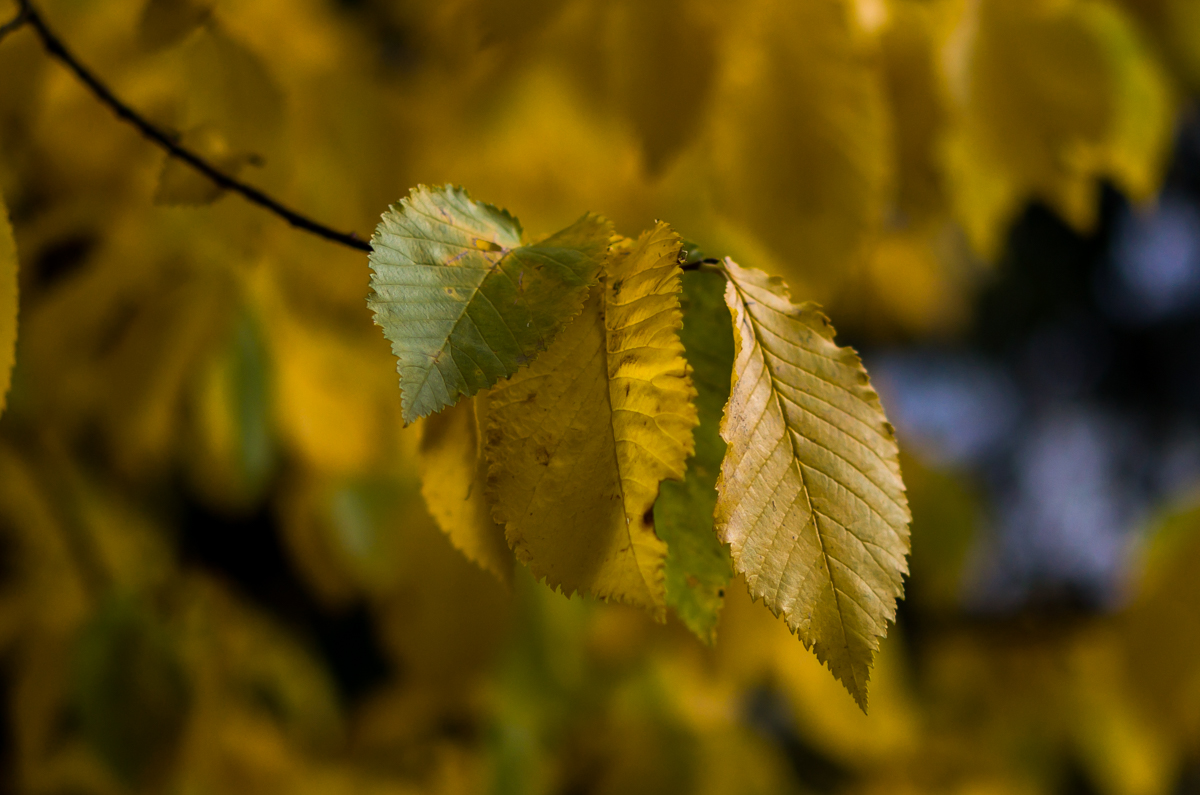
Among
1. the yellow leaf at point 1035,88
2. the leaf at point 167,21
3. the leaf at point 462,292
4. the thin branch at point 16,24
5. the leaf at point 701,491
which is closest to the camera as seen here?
the leaf at point 462,292

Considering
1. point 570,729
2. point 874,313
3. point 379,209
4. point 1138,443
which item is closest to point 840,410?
point 379,209

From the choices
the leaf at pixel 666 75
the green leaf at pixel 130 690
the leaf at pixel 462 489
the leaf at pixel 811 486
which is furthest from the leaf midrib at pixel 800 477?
the green leaf at pixel 130 690

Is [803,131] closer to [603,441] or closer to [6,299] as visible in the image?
[603,441]

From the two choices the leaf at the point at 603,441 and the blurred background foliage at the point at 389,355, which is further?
the blurred background foliage at the point at 389,355

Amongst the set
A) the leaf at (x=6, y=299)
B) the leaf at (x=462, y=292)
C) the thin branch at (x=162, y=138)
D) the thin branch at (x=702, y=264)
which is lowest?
the leaf at (x=6, y=299)

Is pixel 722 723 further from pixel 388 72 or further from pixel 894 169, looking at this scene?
pixel 388 72

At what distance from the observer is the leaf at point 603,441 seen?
0.35 m

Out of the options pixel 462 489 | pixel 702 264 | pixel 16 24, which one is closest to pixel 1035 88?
pixel 702 264

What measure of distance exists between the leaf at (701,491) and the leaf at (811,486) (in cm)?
7

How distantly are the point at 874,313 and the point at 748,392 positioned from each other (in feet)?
6.80

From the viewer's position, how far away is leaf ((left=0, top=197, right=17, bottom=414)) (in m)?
0.38

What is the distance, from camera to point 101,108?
0.91 meters

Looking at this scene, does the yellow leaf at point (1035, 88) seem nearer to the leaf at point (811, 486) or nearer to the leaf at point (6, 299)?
the leaf at point (811, 486)

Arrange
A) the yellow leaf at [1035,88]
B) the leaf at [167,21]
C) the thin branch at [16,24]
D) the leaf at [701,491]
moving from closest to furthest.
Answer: the leaf at [701,491] < the thin branch at [16,24] < the leaf at [167,21] < the yellow leaf at [1035,88]
